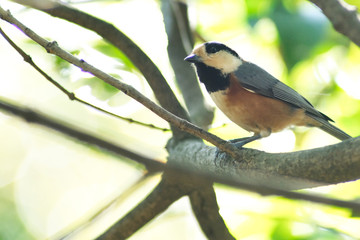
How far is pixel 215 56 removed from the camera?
14.6 ft

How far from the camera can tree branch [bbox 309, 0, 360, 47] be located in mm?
2244

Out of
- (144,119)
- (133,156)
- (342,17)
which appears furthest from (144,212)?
(144,119)

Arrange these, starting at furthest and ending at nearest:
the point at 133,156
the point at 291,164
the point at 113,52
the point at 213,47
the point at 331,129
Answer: the point at 213,47
the point at 331,129
the point at 113,52
the point at 291,164
the point at 133,156

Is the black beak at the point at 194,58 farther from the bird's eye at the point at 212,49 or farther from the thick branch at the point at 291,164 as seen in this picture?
the thick branch at the point at 291,164

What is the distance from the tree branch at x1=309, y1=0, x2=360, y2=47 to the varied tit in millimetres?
1839

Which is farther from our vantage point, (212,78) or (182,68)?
(182,68)

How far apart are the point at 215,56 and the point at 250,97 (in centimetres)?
57

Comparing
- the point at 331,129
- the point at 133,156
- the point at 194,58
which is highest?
the point at 194,58

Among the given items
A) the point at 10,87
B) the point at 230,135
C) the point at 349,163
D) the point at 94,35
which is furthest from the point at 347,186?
the point at 10,87

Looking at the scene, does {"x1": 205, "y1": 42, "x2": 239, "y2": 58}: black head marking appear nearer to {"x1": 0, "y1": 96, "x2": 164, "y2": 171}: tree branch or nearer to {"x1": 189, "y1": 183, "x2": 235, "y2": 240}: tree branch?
{"x1": 189, "y1": 183, "x2": 235, "y2": 240}: tree branch

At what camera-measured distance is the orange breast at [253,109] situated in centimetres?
411

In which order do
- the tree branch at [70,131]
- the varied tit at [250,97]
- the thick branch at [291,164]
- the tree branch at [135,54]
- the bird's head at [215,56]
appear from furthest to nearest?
the bird's head at [215,56] → the varied tit at [250,97] → the tree branch at [135,54] → the thick branch at [291,164] → the tree branch at [70,131]

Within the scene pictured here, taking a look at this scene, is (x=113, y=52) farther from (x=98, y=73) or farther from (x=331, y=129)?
(x=331, y=129)

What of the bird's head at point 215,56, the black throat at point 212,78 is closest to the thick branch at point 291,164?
the black throat at point 212,78
